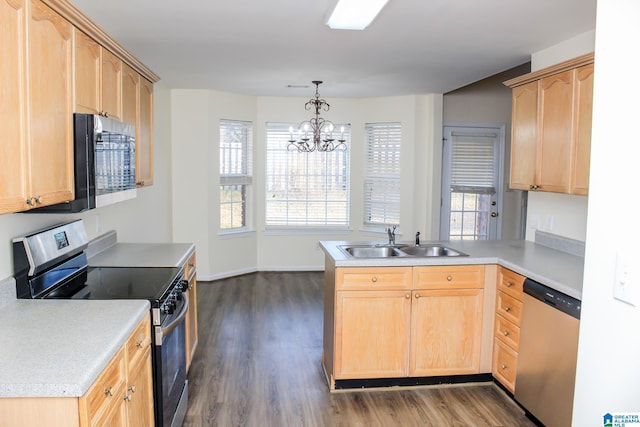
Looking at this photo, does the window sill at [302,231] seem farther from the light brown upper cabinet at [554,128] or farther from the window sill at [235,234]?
the light brown upper cabinet at [554,128]

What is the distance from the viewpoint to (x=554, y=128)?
10.8ft

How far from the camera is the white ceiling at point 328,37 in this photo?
299cm

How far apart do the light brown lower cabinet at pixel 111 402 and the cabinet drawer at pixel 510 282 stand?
2.16m

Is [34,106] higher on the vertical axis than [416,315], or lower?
higher

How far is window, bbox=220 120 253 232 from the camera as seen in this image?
A: 6484mm

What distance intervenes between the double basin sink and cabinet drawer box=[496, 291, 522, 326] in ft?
1.68

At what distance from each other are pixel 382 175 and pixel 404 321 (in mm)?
3735

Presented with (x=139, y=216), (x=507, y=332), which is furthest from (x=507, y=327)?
(x=139, y=216)

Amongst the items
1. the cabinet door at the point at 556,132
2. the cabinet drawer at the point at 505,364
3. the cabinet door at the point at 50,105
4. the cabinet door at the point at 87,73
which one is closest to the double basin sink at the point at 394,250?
the cabinet drawer at the point at 505,364

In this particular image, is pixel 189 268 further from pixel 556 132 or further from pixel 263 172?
pixel 263 172

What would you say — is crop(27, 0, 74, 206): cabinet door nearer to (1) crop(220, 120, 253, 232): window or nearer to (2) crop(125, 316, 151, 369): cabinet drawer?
(2) crop(125, 316, 151, 369): cabinet drawer

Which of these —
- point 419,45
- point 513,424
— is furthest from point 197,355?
point 419,45

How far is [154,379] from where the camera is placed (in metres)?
2.39

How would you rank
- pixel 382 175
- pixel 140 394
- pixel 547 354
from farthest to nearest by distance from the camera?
pixel 382 175
pixel 547 354
pixel 140 394
